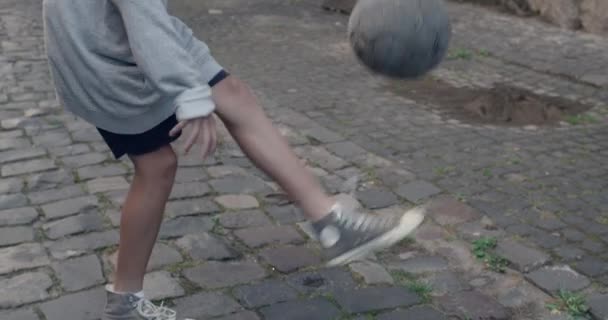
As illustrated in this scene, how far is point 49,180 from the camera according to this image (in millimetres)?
4434

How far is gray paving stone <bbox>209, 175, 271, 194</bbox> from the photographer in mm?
4379

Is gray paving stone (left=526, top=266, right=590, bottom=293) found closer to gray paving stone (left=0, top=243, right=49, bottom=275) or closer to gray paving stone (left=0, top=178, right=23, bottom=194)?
gray paving stone (left=0, top=243, right=49, bottom=275)

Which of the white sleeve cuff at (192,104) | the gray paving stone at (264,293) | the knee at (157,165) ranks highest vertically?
the white sleeve cuff at (192,104)

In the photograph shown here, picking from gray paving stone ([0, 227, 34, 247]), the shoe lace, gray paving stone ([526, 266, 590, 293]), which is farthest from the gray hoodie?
gray paving stone ([526, 266, 590, 293])

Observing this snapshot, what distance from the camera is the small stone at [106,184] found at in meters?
4.33

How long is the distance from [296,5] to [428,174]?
21.4 ft

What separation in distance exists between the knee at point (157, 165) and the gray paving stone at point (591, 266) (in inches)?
73.5

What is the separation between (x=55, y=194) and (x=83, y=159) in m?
0.56

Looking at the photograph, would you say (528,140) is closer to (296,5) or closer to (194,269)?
(194,269)

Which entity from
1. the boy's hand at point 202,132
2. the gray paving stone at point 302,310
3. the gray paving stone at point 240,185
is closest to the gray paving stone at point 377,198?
the gray paving stone at point 240,185

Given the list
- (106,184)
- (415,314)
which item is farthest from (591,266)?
(106,184)

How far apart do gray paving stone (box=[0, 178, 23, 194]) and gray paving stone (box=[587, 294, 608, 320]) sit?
9.25ft

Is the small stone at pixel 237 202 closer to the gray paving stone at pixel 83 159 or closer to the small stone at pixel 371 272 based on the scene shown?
the small stone at pixel 371 272

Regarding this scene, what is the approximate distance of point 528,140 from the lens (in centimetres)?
542
